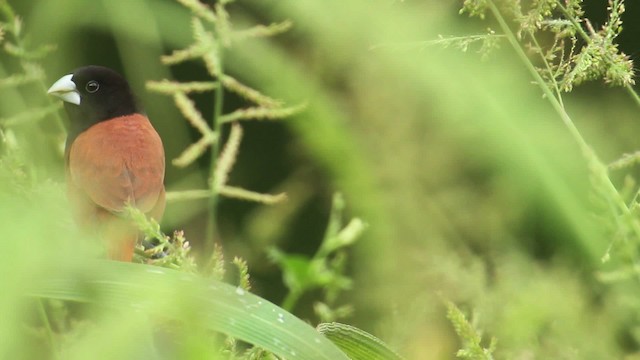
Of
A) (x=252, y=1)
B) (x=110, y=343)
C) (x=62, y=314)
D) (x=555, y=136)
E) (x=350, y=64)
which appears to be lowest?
(x=110, y=343)

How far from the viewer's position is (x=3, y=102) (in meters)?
1.43

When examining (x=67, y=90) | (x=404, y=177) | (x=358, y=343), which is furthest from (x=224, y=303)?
(x=67, y=90)

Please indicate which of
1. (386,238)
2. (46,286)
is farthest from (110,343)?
(386,238)

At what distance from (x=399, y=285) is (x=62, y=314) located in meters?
0.36

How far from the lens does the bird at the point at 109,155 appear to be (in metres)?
1.37

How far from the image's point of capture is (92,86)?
183cm

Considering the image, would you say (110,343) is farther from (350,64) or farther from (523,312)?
(350,64)

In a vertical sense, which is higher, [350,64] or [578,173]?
[350,64]

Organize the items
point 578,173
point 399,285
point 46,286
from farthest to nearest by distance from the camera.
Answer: point 399,285 < point 578,173 < point 46,286

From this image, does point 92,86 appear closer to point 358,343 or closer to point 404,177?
point 404,177

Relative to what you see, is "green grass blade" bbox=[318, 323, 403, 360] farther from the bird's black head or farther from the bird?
the bird's black head

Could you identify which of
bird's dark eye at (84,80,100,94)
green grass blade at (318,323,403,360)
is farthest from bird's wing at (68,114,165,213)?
green grass blade at (318,323,403,360)

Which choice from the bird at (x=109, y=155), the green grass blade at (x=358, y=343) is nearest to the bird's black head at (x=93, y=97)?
the bird at (x=109, y=155)

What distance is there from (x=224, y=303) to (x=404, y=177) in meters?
0.64
